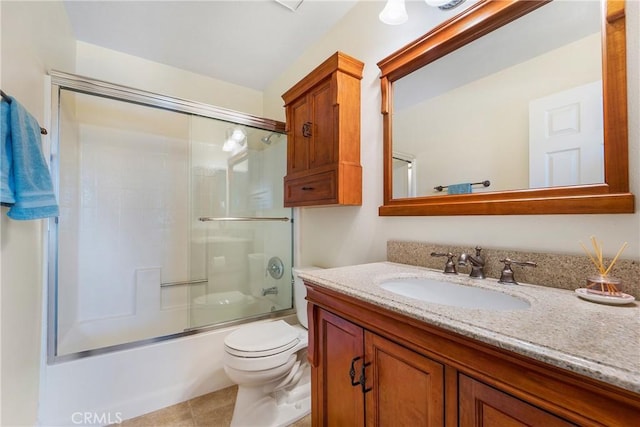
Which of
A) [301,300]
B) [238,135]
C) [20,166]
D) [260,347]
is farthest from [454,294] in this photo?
[238,135]

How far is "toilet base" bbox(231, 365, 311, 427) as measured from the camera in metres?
1.38

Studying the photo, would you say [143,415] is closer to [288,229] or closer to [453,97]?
[288,229]

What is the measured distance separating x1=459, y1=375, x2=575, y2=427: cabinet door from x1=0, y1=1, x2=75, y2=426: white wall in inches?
61.0

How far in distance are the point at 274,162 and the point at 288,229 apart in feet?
1.98

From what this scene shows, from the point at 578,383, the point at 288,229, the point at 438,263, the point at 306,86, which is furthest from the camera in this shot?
the point at 288,229

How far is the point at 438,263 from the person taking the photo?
1167 mm

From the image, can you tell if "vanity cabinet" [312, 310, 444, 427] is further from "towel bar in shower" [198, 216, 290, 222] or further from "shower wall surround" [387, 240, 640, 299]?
"towel bar in shower" [198, 216, 290, 222]

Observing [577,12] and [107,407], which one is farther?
[107,407]

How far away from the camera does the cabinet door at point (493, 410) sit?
1.55 ft

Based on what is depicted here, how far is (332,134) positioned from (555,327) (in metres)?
1.24

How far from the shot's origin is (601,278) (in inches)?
28.4

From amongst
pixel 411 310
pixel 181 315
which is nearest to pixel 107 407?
pixel 181 315

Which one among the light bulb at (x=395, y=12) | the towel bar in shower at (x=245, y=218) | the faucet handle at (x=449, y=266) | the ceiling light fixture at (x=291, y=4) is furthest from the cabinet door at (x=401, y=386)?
the ceiling light fixture at (x=291, y=4)

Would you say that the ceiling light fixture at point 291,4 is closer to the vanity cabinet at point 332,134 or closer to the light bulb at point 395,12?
the vanity cabinet at point 332,134
